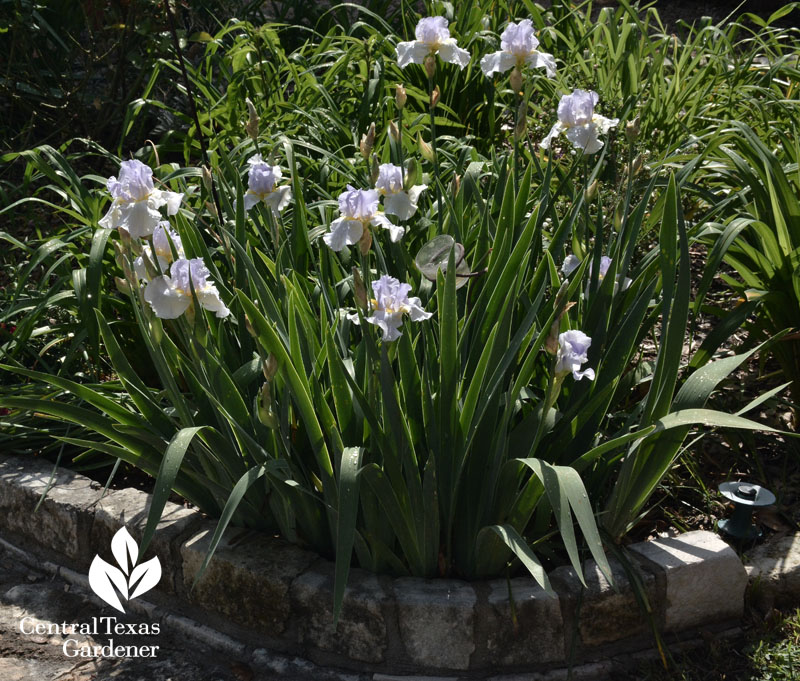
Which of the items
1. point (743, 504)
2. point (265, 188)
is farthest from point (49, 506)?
point (743, 504)

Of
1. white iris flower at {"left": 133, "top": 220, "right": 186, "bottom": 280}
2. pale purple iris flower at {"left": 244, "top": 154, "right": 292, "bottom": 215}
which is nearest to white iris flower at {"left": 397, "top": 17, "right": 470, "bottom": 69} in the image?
pale purple iris flower at {"left": 244, "top": 154, "right": 292, "bottom": 215}

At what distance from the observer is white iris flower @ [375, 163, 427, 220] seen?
158 centimetres

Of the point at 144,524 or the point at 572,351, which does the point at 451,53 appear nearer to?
the point at 572,351

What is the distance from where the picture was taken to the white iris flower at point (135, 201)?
143 cm

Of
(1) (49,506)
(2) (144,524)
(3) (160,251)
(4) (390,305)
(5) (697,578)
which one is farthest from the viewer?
(1) (49,506)

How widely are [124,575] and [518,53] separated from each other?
143 centimetres

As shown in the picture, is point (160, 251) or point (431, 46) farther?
point (431, 46)

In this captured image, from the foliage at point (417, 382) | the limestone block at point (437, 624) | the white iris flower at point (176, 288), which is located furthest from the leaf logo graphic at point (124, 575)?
the white iris flower at point (176, 288)

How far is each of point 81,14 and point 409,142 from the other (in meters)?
1.91

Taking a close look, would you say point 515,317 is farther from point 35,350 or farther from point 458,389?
point 35,350

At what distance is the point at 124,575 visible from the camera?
192 centimetres

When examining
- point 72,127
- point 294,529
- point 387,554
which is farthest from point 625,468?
point 72,127

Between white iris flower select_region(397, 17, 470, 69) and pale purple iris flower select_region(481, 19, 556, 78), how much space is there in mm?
67

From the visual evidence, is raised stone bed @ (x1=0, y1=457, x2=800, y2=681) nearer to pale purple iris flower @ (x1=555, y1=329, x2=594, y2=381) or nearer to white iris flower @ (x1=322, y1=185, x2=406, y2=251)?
pale purple iris flower @ (x1=555, y1=329, x2=594, y2=381)
